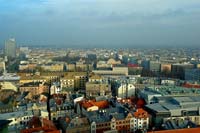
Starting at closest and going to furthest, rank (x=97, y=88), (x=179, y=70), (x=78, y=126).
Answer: (x=78, y=126), (x=97, y=88), (x=179, y=70)

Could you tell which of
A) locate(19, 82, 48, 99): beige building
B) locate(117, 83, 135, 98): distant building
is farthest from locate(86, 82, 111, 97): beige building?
locate(19, 82, 48, 99): beige building

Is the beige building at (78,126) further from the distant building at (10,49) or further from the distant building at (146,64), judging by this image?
the distant building at (10,49)

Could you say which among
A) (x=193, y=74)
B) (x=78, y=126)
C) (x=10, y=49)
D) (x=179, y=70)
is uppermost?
(x=10, y=49)

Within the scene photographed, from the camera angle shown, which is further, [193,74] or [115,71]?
[115,71]

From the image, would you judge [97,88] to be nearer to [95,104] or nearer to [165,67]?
[95,104]

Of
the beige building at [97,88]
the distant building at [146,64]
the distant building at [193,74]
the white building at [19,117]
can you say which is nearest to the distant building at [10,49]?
the distant building at [146,64]

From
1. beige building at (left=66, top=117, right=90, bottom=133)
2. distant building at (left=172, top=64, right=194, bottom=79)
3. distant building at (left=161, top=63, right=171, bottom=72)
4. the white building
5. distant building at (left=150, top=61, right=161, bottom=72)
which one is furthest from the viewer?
distant building at (left=150, top=61, right=161, bottom=72)

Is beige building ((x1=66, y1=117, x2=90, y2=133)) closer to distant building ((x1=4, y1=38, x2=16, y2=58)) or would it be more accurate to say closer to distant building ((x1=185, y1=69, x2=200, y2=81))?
distant building ((x1=185, y1=69, x2=200, y2=81))

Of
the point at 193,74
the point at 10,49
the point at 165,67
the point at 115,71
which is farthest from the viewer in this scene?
the point at 10,49

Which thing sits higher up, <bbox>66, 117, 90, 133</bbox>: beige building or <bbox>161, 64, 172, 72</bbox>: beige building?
<bbox>66, 117, 90, 133</bbox>: beige building

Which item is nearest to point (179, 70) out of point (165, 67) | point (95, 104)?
point (165, 67)

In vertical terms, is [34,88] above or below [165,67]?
above

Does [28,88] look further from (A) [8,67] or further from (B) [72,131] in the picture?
(A) [8,67]

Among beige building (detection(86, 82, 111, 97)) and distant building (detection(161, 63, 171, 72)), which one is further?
distant building (detection(161, 63, 171, 72))
